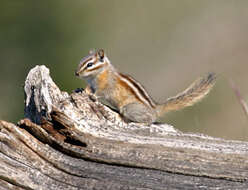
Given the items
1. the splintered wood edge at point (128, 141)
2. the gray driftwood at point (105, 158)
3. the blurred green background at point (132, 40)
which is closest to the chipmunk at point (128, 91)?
the splintered wood edge at point (128, 141)

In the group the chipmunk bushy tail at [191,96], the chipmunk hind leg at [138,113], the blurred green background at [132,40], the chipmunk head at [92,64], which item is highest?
the blurred green background at [132,40]

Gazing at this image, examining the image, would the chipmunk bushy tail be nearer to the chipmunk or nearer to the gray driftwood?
the chipmunk

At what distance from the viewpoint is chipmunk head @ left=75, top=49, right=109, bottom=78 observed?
712 cm

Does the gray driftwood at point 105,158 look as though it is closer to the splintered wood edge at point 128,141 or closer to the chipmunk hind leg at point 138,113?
the splintered wood edge at point 128,141

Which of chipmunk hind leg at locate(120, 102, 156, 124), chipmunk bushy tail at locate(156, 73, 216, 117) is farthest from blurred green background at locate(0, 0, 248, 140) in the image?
chipmunk hind leg at locate(120, 102, 156, 124)

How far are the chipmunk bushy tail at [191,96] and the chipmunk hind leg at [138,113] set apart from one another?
0.16 metres

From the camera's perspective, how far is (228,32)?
14.1m

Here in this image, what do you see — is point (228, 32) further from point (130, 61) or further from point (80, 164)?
point (80, 164)

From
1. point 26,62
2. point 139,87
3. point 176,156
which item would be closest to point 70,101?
point 176,156

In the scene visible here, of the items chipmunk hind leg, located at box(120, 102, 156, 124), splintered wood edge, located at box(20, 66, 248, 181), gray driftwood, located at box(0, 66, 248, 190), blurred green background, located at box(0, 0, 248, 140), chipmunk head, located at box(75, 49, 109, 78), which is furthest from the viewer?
blurred green background, located at box(0, 0, 248, 140)

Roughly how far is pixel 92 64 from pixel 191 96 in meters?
1.24

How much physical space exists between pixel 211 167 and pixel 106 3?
9.67m

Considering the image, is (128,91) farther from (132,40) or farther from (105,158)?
(132,40)

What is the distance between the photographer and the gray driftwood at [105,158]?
191 inches
